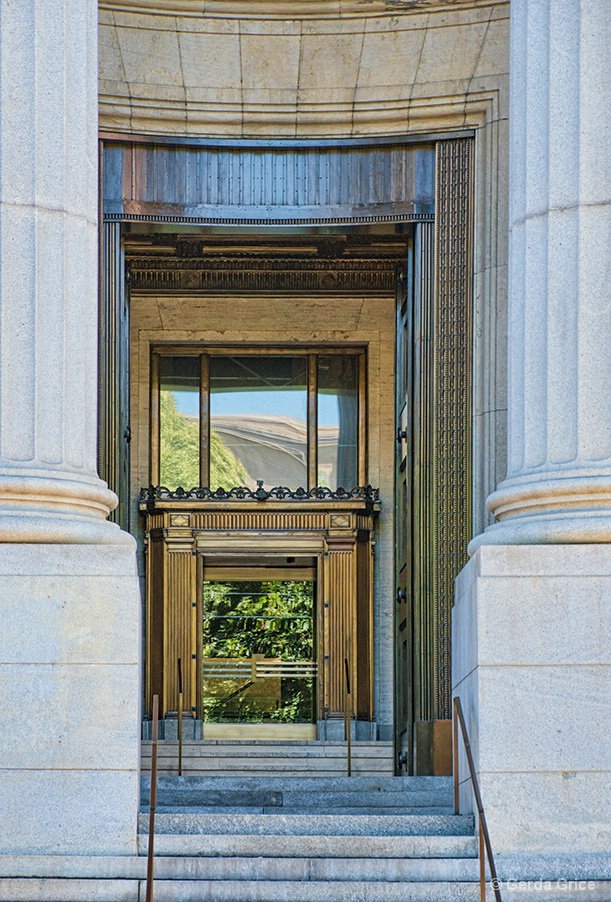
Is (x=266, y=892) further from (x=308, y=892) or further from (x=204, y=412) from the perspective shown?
(x=204, y=412)

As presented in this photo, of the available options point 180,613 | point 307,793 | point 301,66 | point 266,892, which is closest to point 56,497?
point 307,793

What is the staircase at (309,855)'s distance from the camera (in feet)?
33.2

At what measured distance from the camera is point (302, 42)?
59.1 feet

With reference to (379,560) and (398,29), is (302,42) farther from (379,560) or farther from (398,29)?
(379,560)

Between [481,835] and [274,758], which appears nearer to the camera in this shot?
[481,835]

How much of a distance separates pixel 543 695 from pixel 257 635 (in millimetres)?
13020

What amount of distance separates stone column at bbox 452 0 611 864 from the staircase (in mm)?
431

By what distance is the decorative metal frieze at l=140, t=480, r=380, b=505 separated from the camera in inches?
889

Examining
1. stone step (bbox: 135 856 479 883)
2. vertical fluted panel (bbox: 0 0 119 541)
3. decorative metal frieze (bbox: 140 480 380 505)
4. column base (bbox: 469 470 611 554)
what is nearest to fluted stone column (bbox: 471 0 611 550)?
column base (bbox: 469 470 611 554)

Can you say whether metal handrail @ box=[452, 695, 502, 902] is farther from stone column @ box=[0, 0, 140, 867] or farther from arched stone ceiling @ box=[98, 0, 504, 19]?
arched stone ceiling @ box=[98, 0, 504, 19]

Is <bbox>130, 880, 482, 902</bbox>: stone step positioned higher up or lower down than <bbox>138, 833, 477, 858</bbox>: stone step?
lower down

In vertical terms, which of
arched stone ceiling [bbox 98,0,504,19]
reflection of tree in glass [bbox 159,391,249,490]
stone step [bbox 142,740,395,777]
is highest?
arched stone ceiling [bbox 98,0,504,19]

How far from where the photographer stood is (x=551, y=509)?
11570 mm

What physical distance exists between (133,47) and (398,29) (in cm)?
292
